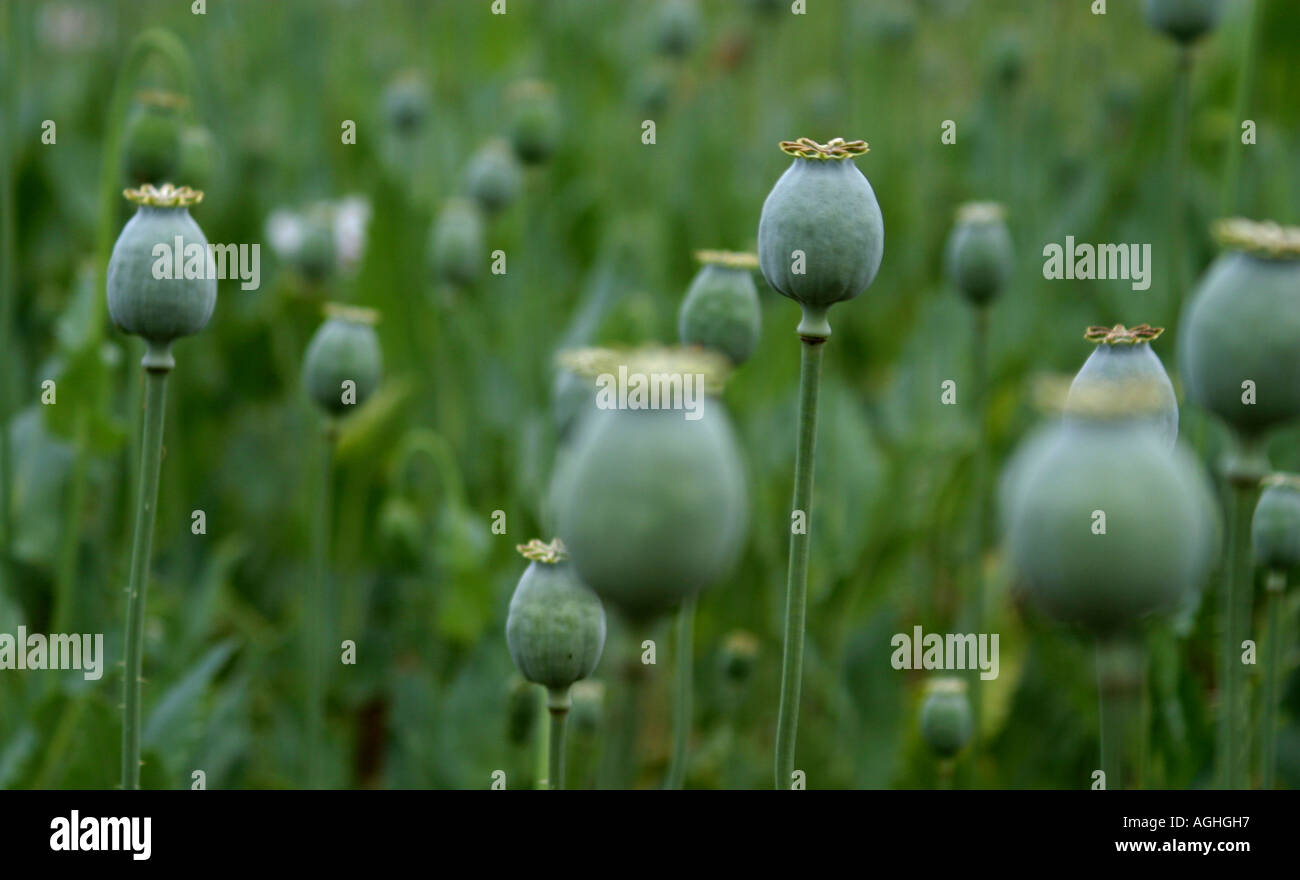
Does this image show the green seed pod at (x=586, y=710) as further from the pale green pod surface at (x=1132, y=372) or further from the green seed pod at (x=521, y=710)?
the pale green pod surface at (x=1132, y=372)

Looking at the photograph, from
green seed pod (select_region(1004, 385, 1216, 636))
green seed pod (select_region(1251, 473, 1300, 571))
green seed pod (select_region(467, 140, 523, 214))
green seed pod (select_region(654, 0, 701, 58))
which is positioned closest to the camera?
green seed pod (select_region(1004, 385, 1216, 636))

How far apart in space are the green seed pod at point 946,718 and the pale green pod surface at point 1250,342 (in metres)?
0.50

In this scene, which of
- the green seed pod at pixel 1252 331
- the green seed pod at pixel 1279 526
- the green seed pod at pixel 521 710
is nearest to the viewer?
the green seed pod at pixel 1252 331

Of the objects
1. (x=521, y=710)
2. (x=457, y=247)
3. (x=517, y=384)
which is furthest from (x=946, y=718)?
(x=517, y=384)

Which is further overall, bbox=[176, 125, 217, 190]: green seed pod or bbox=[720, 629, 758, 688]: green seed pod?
bbox=[176, 125, 217, 190]: green seed pod

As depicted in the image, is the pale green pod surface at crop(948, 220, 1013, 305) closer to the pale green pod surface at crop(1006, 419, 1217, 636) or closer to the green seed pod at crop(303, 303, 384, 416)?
the green seed pod at crop(303, 303, 384, 416)

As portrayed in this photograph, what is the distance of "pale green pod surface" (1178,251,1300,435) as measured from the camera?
0.51m

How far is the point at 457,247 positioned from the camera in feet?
5.04

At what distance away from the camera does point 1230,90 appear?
2.26 meters

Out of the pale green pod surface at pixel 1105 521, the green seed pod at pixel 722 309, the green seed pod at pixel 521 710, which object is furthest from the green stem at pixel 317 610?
the pale green pod surface at pixel 1105 521

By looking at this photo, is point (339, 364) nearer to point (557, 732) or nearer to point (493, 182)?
point (557, 732)

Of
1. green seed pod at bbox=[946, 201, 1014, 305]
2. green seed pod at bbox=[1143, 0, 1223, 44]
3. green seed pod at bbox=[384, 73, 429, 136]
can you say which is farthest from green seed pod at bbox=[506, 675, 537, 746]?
green seed pod at bbox=[384, 73, 429, 136]

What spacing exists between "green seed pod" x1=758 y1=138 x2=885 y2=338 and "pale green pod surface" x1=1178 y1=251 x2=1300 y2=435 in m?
0.14

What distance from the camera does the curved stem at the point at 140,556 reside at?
68 centimetres
